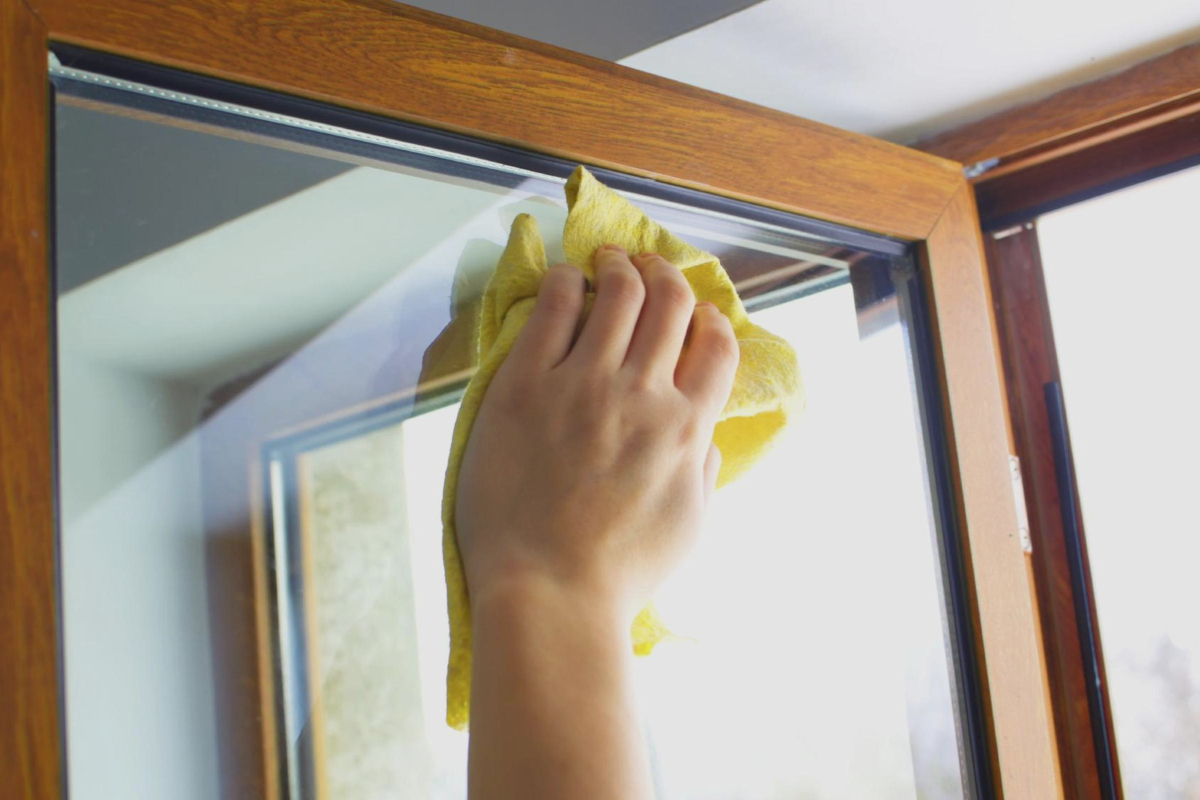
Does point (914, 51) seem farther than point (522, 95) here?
Yes

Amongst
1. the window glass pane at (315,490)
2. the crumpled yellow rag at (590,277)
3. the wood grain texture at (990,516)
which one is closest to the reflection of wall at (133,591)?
the window glass pane at (315,490)

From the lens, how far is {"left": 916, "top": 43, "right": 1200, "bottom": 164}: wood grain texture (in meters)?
0.82

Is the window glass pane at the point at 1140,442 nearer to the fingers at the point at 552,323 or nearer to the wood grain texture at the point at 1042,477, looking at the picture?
the wood grain texture at the point at 1042,477

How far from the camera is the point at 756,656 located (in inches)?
30.1

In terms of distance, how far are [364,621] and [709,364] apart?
252 mm

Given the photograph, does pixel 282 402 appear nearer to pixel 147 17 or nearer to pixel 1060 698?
pixel 147 17

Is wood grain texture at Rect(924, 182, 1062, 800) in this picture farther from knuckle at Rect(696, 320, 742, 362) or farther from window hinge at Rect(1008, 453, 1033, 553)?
knuckle at Rect(696, 320, 742, 362)

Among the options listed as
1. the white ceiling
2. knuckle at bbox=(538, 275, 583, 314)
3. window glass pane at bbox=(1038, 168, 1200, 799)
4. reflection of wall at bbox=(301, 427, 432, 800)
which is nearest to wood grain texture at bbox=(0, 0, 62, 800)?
reflection of wall at bbox=(301, 427, 432, 800)

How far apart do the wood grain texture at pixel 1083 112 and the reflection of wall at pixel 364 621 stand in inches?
24.8

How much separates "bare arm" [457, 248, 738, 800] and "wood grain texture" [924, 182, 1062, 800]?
32 cm

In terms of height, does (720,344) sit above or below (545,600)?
A: above

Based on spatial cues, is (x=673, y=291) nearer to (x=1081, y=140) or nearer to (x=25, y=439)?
(x=25, y=439)

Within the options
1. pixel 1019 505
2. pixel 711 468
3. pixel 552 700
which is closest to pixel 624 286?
pixel 711 468

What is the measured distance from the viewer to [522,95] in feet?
2.08
